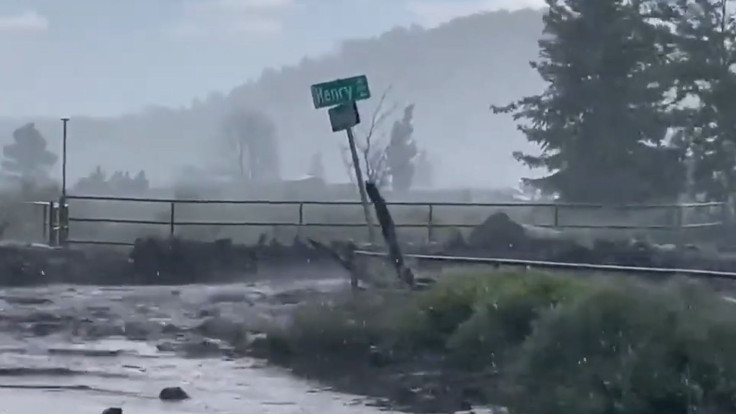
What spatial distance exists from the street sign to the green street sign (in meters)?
0.09

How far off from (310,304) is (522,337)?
182 inches

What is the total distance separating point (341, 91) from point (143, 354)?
438cm

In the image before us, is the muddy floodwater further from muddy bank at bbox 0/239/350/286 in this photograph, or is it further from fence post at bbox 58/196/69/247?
fence post at bbox 58/196/69/247

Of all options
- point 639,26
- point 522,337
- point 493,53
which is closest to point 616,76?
point 639,26

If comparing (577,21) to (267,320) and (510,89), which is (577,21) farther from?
(510,89)

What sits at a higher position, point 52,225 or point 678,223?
point 678,223

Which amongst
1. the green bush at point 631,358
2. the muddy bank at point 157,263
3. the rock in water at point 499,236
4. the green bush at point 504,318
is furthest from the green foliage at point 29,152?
the green bush at point 631,358

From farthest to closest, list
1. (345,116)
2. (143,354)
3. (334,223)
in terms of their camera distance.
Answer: (334,223)
(345,116)
(143,354)

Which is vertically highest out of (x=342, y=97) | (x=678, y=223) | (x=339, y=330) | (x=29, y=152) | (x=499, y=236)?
(x=29, y=152)

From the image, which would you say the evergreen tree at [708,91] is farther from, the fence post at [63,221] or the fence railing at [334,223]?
the fence post at [63,221]

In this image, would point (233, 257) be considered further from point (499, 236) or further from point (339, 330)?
point (339, 330)

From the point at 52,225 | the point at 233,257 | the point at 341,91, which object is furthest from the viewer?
the point at 52,225

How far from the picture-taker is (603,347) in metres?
11.1

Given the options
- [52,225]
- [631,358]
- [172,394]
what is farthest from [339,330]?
[52,225]
